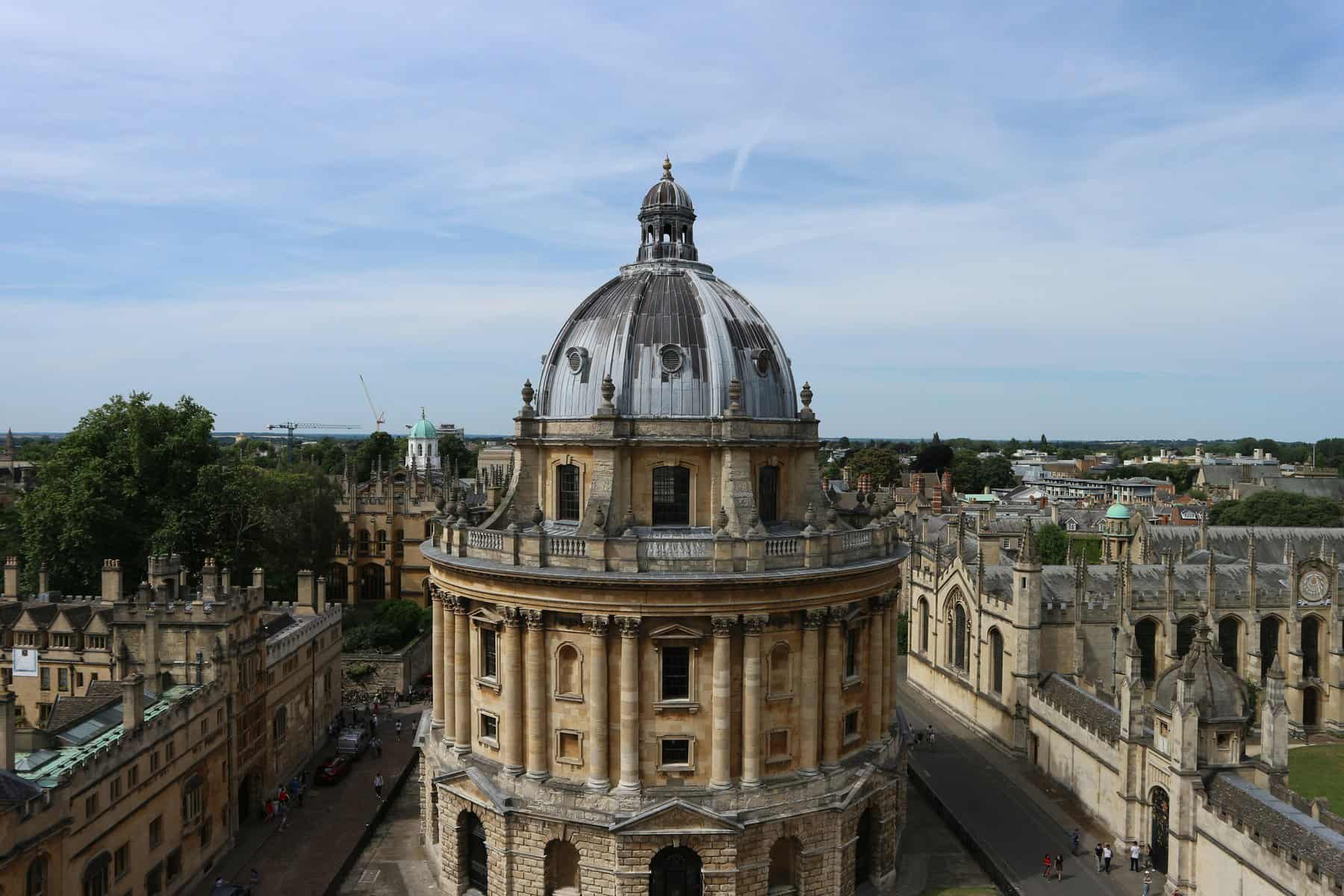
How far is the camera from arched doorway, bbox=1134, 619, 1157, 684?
55.8 meters

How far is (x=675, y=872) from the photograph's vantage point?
32.1 meters

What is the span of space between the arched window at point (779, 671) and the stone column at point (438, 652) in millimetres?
12571

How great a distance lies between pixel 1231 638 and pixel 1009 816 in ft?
78.6

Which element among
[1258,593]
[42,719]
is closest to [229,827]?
[42,719]

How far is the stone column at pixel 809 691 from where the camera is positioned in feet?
110

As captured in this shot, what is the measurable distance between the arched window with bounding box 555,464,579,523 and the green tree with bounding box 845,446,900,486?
381ft

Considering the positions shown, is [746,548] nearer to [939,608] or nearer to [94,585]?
[939,608]

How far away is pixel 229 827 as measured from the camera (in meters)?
39.9

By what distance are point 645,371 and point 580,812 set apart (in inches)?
606

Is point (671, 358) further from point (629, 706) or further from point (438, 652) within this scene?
point (438, 652)

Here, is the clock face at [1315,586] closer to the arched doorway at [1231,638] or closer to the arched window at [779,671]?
the arched doorway at [1231,638]

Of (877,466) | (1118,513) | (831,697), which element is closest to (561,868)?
(831,697)

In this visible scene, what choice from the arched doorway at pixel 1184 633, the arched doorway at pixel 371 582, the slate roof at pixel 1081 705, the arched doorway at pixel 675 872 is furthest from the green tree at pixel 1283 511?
the arched doorway at pixel 675 872

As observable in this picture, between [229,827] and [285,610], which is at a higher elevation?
[285,610]
